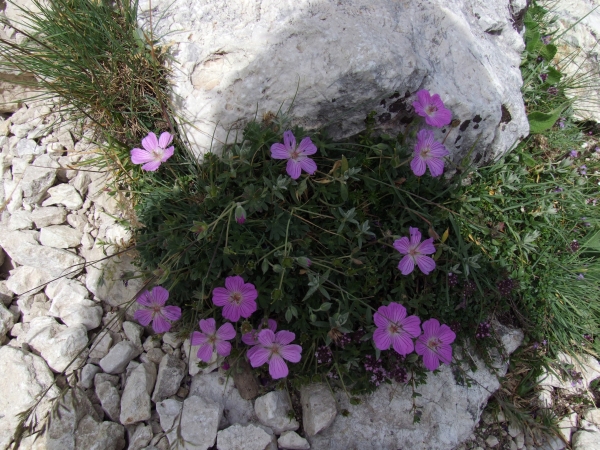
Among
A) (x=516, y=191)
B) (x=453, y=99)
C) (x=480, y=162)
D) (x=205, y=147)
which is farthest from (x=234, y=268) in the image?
(x=516, y=191)

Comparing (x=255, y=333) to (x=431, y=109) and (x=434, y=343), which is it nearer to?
(x=434, y=343)

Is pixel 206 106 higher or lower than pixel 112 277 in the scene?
higher

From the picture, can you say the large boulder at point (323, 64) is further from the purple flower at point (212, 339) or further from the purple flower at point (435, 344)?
the purple flower at point (435, 344)

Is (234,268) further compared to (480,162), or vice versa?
(480,162)

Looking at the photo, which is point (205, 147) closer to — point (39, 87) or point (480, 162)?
point (39, 87)

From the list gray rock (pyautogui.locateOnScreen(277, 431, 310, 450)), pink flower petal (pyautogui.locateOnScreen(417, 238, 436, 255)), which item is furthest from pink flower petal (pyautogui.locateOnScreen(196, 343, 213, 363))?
pink flower petal (pyautogui.locateOnScreen(417, 238, 436, 255))

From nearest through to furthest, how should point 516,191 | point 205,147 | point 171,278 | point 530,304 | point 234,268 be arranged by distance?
point 234,268 → point 171,278 → point 205,147 → point 530,304 → point 516,191

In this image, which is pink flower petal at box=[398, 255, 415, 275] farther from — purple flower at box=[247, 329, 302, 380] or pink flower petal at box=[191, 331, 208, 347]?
pink flower petal at box=[191, 331, 208, 347]

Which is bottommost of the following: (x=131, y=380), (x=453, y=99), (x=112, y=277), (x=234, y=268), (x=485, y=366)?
(x=485, y=366)
